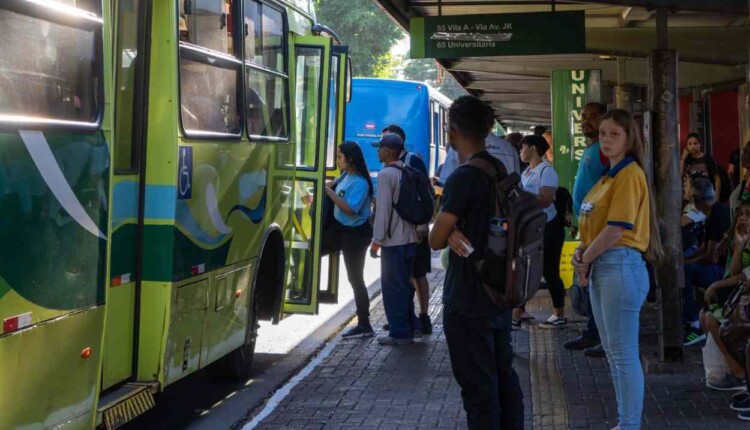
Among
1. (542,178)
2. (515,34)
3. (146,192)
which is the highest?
(515,34)

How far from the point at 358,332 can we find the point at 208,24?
4.57 meters

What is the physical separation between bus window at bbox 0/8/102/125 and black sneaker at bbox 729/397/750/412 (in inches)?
170

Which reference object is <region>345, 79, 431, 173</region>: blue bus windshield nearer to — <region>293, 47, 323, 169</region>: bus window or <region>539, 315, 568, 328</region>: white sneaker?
<region>539, 315, 568, 328</region>: white sneaker

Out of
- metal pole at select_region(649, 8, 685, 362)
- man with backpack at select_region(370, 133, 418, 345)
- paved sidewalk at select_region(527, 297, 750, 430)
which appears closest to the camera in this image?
paved sidewalk at select_region(527, 297, 750, 430)

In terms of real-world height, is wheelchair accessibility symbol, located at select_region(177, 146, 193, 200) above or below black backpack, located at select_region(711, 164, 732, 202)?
below

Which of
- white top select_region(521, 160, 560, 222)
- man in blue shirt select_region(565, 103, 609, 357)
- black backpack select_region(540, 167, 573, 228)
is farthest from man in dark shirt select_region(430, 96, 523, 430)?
black backpack select_region(540, 167, 573, 228)

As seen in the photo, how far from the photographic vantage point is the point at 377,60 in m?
65.1

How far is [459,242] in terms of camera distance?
5.59 metres

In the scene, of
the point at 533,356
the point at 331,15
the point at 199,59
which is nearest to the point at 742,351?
the point at 533,356

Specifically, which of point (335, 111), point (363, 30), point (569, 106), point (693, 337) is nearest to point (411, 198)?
point (335, 111)

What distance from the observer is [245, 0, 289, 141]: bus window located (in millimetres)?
8758

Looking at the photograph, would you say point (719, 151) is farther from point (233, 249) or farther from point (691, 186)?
point (233, 249)

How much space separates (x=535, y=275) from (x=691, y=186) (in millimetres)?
5271

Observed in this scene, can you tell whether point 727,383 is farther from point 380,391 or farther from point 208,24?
point 208,24
